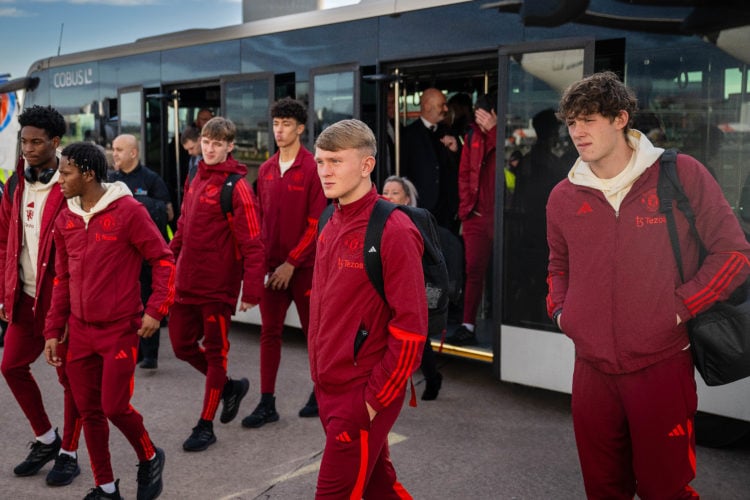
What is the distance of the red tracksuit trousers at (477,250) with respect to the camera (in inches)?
247

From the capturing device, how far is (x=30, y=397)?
432cm

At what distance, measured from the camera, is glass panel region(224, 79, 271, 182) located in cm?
702

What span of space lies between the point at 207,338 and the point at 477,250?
7.79 feet

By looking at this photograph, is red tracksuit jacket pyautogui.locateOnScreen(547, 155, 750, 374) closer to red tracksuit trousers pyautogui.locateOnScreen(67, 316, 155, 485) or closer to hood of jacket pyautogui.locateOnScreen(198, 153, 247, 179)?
red tracksuit trousers pyautogui.locateOnScreen(67, 316, 155, 485)

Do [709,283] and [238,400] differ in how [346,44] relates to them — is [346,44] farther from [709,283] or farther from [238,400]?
[709,283]

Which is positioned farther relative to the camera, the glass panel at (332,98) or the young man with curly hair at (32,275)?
the glass panel at (332,98)

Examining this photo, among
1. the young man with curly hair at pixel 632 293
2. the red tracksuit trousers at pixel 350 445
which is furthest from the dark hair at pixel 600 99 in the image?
the red tracksuit trousers at pixel 350 445

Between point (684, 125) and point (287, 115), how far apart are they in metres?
2.27

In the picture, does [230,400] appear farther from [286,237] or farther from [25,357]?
[25,357]

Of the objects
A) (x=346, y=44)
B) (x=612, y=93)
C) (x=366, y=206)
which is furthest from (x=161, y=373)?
(x=612, y=93)

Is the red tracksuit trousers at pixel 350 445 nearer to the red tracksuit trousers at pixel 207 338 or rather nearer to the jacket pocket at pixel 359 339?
the jacket pocket at pixel 359 339

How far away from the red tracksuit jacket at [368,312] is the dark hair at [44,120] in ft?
6.92

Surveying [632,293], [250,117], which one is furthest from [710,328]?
[250,117]

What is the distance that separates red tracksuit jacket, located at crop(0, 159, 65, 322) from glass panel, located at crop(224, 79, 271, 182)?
2917 millimetres
